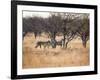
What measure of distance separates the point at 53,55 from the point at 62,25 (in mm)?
320

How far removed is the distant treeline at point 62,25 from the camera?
79.0 inches

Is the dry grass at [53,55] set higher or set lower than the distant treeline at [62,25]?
lower

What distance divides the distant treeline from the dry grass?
63 millimetres

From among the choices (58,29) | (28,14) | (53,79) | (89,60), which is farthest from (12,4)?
(89,60)

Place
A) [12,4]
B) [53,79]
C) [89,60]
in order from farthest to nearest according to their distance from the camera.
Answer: [89,60], [53,79], [12,4]

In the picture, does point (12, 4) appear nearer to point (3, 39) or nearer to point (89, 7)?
point (3, 39)

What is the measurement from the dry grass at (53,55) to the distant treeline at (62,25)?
0.06 m

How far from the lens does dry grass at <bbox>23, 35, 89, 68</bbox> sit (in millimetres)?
1992

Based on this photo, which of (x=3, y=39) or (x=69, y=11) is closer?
(x=3, y=39)

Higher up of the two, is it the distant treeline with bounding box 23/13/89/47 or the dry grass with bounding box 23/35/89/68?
the distant treeline with bounding box 23/13/89/47

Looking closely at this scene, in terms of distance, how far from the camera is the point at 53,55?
2.08 m

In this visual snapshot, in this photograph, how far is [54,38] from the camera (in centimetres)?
208

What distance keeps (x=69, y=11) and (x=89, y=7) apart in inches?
9.3

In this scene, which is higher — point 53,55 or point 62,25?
point 62,25
